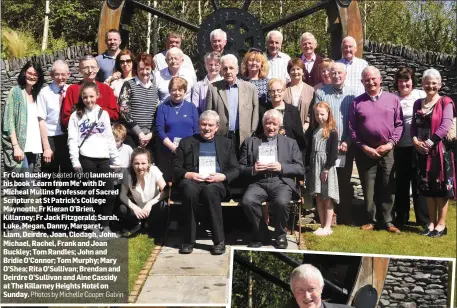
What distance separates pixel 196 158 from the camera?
5344 mm

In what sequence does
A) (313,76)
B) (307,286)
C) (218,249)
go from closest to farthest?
(307,286), (218,249), (313,76)

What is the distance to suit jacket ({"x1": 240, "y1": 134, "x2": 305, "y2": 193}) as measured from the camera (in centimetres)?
536

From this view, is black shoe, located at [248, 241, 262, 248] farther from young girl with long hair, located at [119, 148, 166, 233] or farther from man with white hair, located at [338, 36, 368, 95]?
man with white hair, located at [338, 36, 368, 95]

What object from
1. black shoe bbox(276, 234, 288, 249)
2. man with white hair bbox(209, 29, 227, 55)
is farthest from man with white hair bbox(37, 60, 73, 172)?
black shoe bbox(276, 234, 288, 249)

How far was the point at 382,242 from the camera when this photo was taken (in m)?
5.58

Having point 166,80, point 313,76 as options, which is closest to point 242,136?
point 166,80

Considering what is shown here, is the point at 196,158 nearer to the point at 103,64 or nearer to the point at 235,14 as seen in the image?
the point at 103,64

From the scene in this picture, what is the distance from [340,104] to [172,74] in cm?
135

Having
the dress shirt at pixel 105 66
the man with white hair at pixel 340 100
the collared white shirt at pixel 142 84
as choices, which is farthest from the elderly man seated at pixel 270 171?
the dress shirt at pixel 105 66

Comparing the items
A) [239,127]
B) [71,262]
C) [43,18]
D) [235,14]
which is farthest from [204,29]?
[43,18]

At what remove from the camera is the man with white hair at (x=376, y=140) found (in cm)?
569

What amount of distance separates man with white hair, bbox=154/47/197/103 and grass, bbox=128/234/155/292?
1.11 metres

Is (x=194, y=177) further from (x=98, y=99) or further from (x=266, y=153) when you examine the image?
(x=98, y=99)

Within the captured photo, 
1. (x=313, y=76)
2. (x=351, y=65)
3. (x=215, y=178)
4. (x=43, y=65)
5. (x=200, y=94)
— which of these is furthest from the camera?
(x=43, y=65)
